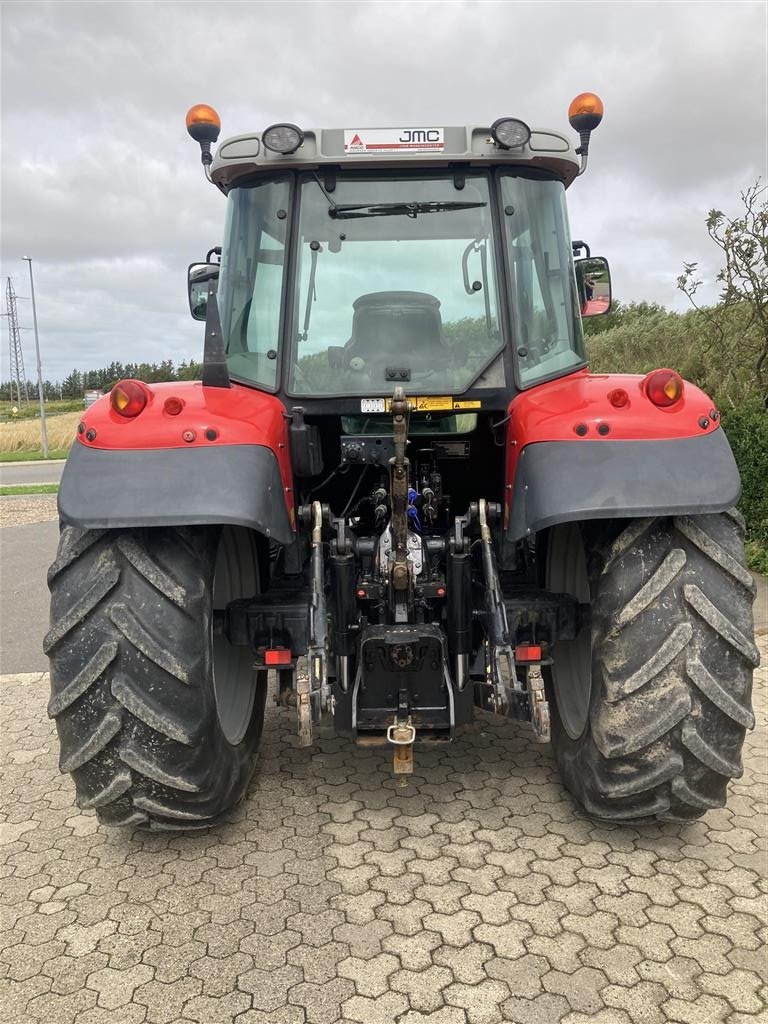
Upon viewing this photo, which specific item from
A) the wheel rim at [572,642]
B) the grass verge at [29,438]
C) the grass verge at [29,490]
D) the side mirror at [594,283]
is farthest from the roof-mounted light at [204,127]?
the grass verge at [29,438]

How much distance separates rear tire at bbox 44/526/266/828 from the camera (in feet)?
8.82

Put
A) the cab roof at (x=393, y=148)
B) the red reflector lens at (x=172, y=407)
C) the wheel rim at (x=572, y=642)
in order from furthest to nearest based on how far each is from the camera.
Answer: the wheel rim at (x=572, y=642), the cab roof at (x=393, y=148), the red reflector lens at (x=172, y=407)

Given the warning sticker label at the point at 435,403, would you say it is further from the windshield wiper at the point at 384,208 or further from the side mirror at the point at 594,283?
the side mirror at the point at 594,283

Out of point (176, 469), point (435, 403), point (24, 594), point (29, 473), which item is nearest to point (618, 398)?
point (435, 403)

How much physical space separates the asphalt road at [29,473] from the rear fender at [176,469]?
57.1 feet

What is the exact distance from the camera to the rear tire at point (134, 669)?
2.69m

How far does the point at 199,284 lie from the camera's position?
4.11 m

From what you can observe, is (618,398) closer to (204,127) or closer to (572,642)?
(572,642)

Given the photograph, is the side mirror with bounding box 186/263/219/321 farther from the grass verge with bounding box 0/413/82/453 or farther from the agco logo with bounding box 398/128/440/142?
the grass verge with bounding box 0/413/82/453

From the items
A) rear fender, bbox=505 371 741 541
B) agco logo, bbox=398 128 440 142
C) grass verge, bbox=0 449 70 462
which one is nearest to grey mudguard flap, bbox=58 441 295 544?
rear fender, bbox=505 371 741 541

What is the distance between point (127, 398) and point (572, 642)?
6.93 feet

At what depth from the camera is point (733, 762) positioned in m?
2.76

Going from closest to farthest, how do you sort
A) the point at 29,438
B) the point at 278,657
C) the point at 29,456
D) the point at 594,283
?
1. the point at 278,657
2. the point at 594,283
3. the point at 29,456
4. the point at 29,438

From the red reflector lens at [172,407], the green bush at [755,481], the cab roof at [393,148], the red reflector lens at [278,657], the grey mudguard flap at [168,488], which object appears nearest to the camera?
the grey mudguard flap at [168,488]
